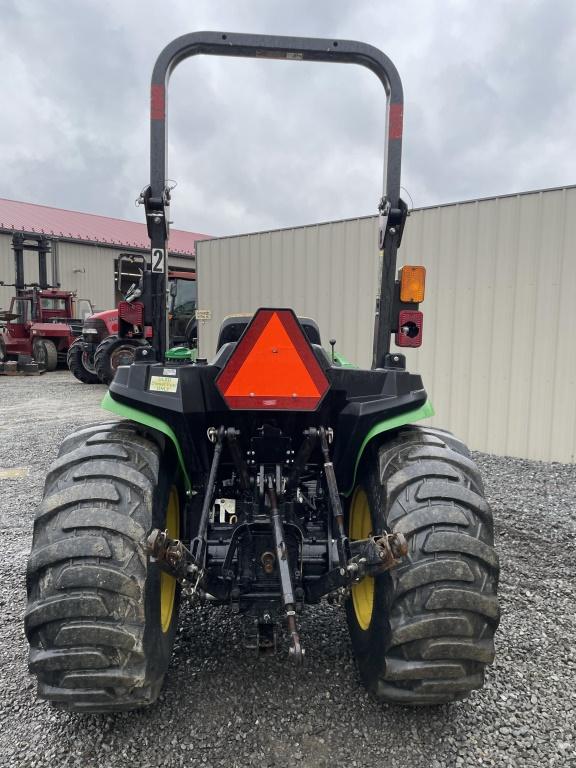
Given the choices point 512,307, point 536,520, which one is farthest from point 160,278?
point 512,307

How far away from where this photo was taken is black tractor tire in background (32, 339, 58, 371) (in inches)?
641

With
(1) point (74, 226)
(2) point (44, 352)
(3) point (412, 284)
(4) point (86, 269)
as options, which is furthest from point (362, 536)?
(1) point (74, 226)

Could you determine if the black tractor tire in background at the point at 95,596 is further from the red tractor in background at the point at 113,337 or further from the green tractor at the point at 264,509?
the red tractor in background at the point at 113,337

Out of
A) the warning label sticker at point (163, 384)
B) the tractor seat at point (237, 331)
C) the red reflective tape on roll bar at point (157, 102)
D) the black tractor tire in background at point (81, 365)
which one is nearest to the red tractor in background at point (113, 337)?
the black tractor tire in background at point (81, 365)

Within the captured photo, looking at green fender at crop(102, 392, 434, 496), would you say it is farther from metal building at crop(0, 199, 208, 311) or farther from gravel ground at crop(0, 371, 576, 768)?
metal building at crop(0, 199, 208, 311)

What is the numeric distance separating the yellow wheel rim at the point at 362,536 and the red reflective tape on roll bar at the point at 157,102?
6.03 feet

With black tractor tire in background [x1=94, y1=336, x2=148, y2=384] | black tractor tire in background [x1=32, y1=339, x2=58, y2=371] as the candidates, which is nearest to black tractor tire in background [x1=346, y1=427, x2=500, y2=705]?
black tractor tire in background [x1=94, y1=336, x2=148, y2=384]

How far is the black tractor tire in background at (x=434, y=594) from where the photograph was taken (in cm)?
181

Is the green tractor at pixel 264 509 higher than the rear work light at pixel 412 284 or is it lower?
lower

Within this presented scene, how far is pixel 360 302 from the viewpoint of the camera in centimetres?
747

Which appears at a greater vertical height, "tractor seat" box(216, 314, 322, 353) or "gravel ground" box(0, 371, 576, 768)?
"tractor seat" box(216, 314, 322, 353)

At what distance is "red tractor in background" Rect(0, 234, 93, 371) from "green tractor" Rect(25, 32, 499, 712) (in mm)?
14693

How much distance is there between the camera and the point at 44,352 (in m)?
16.3

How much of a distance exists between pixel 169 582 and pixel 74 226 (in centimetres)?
2559
